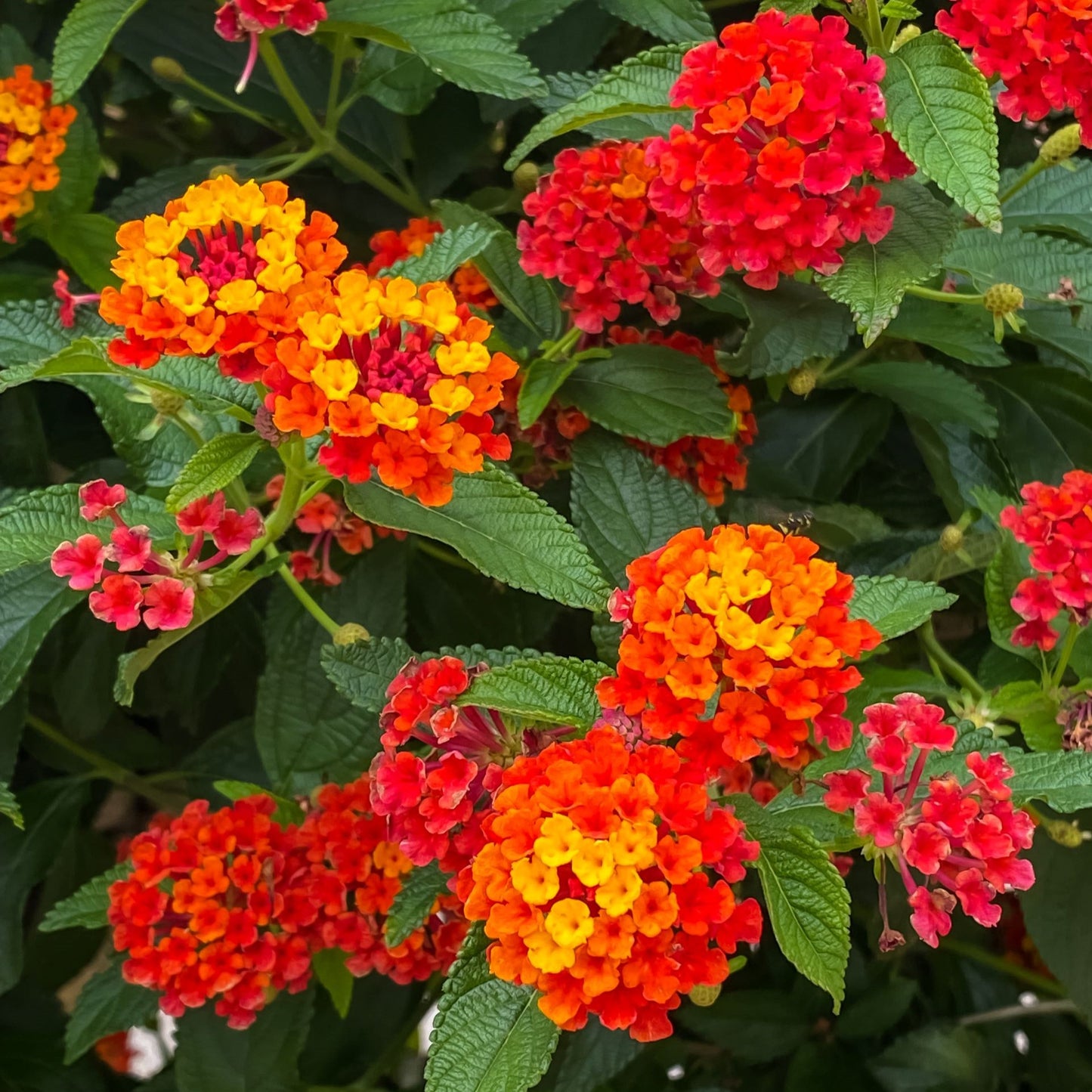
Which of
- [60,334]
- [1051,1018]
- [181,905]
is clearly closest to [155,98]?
[60,334]

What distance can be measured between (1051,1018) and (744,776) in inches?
28.0

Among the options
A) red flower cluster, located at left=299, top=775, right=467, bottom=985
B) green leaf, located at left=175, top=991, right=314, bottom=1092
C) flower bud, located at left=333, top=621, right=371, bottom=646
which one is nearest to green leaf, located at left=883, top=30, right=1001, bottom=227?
flower bud, located at left=333, top=621, right=371, bottom=646

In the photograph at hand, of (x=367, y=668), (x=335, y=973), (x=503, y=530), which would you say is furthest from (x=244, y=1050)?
(x=503, y=530)

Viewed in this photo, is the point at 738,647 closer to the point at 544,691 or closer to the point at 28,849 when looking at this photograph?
the point at 544,691

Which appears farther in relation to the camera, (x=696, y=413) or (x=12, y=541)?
(x=696, y=413)

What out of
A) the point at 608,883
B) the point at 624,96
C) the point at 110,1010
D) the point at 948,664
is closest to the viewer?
the point at 608,883

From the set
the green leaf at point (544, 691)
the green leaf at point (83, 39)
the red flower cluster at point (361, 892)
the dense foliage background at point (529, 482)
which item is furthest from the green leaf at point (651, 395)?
the green leaf at point (83, 39)

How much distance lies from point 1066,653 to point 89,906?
2.48 ft

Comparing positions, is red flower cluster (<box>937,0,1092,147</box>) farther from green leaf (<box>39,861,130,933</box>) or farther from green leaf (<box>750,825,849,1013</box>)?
green leaf (<box>39,861,130,933</box>)

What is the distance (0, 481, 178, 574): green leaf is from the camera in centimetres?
65

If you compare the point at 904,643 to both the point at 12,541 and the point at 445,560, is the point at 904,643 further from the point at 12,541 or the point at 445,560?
the point at 12,541

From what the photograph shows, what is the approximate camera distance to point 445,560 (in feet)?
3.34

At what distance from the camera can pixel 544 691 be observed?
618mm

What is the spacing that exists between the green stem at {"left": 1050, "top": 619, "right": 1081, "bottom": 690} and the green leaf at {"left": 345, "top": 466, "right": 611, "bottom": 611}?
0.32m
